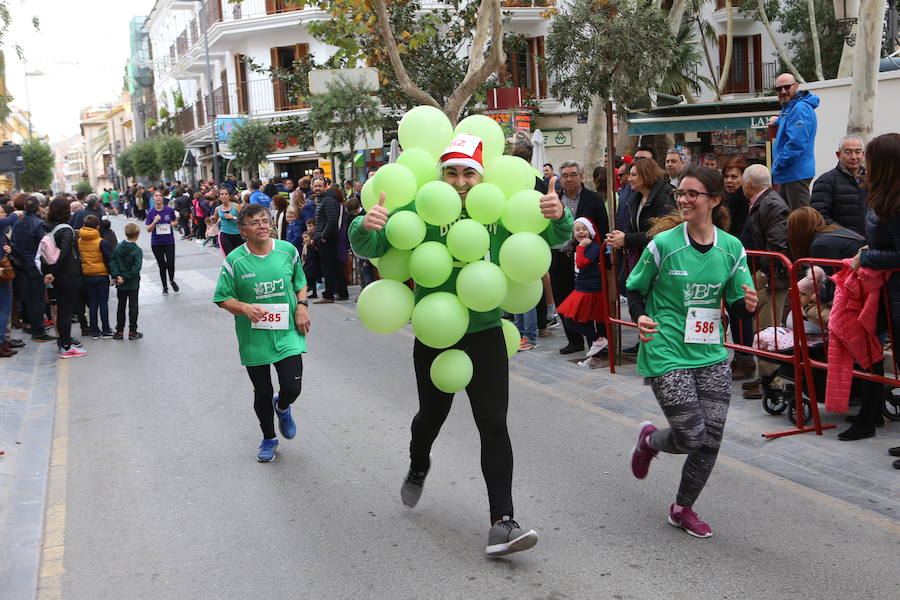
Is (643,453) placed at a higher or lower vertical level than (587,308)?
lower

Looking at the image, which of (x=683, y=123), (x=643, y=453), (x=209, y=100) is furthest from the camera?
(x=209, y=100)

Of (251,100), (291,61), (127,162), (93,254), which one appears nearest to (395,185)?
(93,254)

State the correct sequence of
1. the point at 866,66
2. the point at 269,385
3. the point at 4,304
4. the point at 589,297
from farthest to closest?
the point at 866,66
the point at 4,304
the point at 589,297
the point at 269,385

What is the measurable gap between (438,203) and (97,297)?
9712mm

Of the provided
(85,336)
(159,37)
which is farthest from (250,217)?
(159,37)

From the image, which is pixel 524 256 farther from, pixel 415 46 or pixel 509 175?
pixel 415 46

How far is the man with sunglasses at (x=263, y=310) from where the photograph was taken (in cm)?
637

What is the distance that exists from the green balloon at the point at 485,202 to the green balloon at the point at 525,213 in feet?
0.19

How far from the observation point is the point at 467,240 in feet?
14.8

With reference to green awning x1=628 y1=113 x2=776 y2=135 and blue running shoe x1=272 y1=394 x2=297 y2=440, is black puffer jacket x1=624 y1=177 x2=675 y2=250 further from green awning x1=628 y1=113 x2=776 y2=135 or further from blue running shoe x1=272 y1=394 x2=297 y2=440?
green awning x1=628 y1=113 x2=776 y2=135

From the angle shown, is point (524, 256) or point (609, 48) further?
point (609, 48)

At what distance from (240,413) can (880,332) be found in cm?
512

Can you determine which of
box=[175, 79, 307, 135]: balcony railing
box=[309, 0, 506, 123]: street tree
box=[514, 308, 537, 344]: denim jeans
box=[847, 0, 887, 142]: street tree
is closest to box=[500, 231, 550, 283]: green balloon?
box=[514, 308, 537, 344]: denim jeans

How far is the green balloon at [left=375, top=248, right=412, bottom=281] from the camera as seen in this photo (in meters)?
4.73
